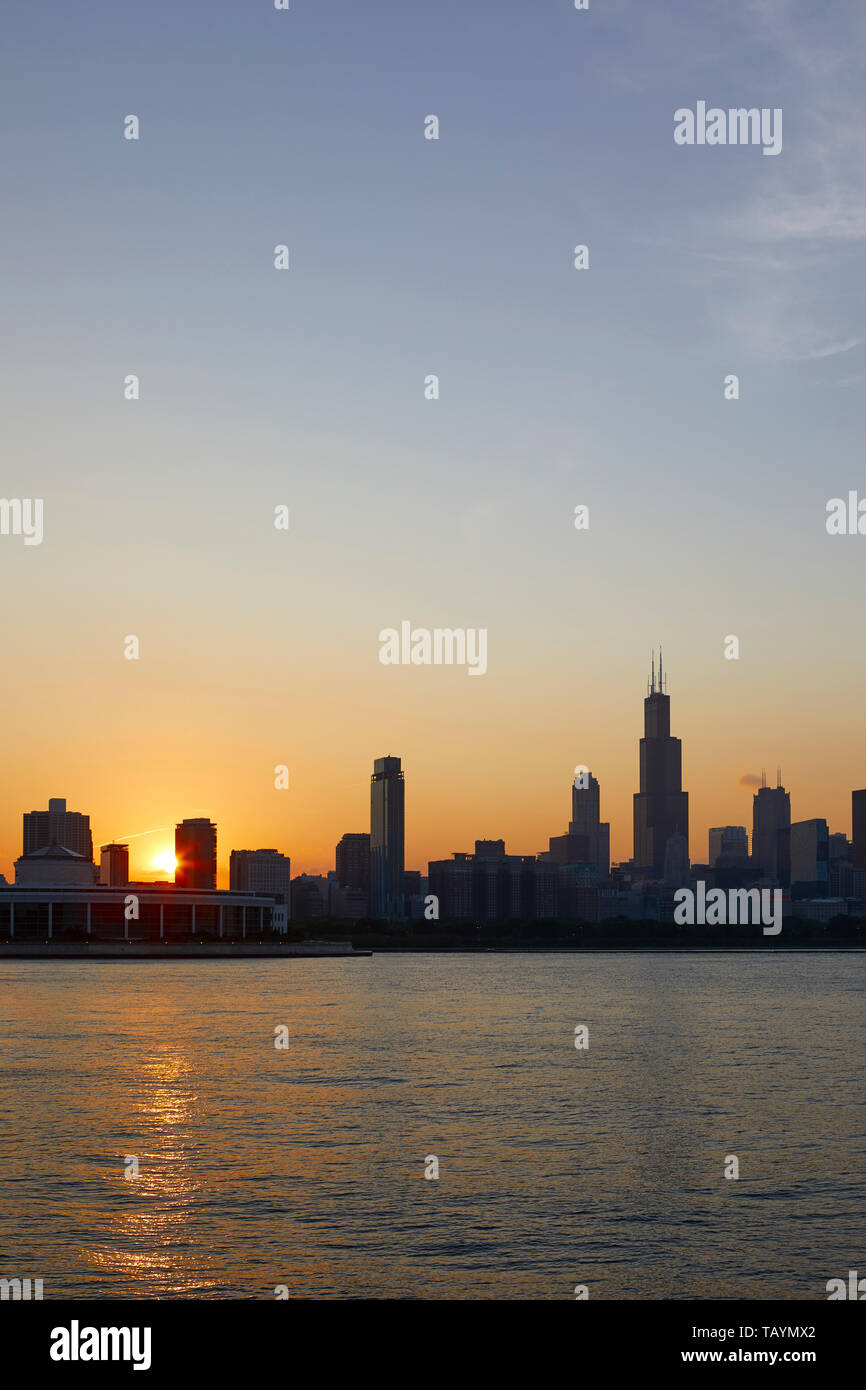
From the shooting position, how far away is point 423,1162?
Answer: 140ft

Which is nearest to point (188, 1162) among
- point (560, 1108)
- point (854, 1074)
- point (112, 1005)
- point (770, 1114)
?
point (560, 1108)

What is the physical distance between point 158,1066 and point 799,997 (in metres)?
92.0

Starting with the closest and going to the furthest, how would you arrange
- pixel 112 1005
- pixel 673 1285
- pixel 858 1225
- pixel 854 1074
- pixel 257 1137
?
pixel 673 1285, pixel 858 1225, pixel 257 1137, pixel 854 1074, pixel 112 1005

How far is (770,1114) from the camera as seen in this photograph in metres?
54.0

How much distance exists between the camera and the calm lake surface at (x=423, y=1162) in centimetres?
3045

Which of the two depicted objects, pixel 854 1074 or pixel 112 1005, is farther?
pixel 112 1005

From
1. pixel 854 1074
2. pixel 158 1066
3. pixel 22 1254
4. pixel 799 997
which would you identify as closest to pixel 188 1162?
pixel 22 1254

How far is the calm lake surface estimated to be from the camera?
1199 inches
